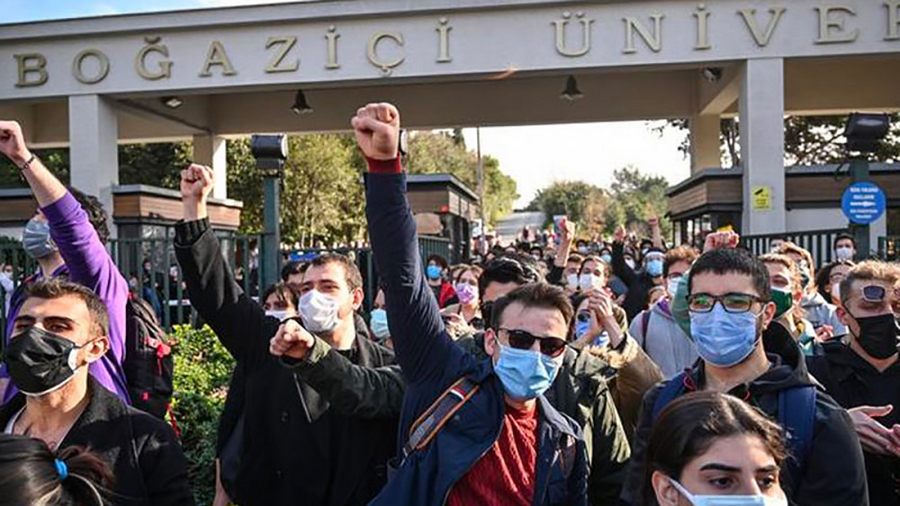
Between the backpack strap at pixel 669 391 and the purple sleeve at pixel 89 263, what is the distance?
2231 millimetres

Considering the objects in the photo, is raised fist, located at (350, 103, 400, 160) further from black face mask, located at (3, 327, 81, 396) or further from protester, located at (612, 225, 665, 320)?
protester, located at (612, 225, 665, 320)

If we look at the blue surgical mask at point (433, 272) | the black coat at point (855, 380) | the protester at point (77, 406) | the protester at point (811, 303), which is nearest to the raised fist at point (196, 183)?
the protester at point (77, 406)

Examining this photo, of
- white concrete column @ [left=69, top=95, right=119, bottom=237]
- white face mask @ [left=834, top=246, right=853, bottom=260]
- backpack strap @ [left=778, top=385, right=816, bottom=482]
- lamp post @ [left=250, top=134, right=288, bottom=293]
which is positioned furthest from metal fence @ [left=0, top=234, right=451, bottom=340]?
white concrete column @ [left=69, top=95, right=119, bottom=237]

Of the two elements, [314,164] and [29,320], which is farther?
[314,164]

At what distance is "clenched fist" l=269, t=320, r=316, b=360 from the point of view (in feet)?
9.35

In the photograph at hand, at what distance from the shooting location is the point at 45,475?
2186 millimetres

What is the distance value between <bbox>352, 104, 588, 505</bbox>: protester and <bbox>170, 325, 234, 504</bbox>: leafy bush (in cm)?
274

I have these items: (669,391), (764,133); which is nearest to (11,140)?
(669,391)

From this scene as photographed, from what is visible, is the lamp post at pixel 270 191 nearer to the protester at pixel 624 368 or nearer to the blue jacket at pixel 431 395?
the protester at pixel 624 368

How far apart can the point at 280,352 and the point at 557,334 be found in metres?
0.99

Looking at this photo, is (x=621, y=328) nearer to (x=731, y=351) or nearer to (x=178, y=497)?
(x=731, y=351)

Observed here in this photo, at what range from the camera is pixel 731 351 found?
3.15m

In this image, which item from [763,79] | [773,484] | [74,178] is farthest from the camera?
[74,178]

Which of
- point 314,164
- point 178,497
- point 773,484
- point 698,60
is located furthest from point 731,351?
point 314,164
